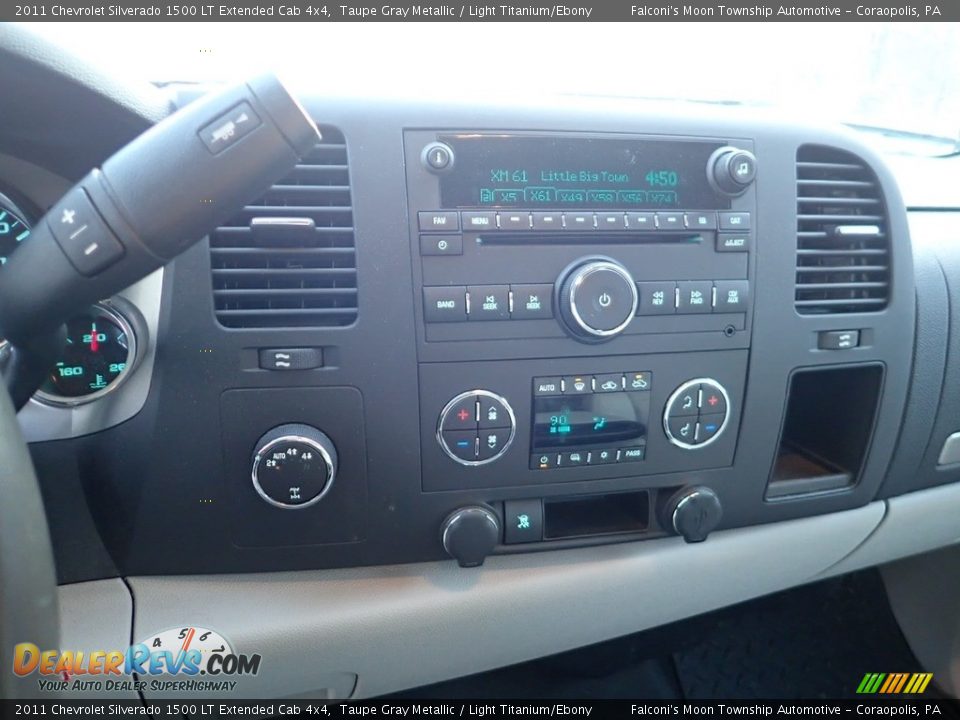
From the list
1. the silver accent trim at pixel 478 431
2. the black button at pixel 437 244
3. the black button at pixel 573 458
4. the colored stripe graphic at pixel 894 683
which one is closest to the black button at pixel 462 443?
the silver accent trim at pixel 478 431

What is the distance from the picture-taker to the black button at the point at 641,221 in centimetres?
88

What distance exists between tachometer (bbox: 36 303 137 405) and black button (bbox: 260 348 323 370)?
156 millimetres

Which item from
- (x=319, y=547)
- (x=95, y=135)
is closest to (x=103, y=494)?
(x=319, y=547)

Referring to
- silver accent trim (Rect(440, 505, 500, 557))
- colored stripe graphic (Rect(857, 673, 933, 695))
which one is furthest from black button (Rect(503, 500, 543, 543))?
colored stripe graphic (Rect(857, 673, 933, 695))

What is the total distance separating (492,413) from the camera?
887 mm

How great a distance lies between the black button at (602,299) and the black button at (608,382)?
0.08m

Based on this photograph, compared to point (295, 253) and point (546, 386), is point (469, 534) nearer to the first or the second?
point (546, 386)

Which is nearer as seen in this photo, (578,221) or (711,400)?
(578,221)

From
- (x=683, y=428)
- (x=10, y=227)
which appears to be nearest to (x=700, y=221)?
(x=683, y=428)

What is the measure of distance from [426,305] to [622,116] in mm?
361

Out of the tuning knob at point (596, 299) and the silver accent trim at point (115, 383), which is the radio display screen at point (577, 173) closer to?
the tuning knob at point (596, 299)

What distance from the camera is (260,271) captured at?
2.64 feet

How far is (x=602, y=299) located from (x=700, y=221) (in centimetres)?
19

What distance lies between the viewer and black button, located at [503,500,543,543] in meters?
0.95
